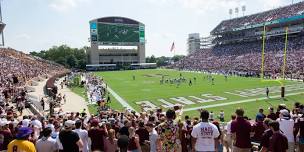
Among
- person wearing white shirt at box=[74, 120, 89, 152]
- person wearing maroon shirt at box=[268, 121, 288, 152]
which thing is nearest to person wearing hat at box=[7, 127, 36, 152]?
person wearing white shirt at box=[74, 120, 89, 152]

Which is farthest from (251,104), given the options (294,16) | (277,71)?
(294,16)

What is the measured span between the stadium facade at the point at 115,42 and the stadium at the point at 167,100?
328 mm

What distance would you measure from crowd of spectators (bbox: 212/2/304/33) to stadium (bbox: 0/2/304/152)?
45 centimetres

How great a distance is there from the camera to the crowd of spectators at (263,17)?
7485 cm

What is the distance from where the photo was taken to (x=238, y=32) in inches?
3620

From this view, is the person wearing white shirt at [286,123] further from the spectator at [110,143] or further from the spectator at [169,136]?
the spectator at [110,143]

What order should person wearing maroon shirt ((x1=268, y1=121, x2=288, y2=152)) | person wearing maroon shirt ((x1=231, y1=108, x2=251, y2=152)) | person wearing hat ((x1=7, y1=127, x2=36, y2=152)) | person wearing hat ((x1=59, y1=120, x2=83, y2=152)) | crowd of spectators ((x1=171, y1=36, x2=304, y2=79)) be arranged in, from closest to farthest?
person wearing hat ((x1=7, y1=127, x2=36, y2=152)) → person wearing maroon shirt ((x1=268, y1=121, x2=288, y2=152)) → person wearing hat ((x1=59, y1=120, x2=83, y2=152)) → person wearing maroon shirt ((x1=231, y1=108, x2=251, y2=152)) → crowd of spectators ((x1=171, y1=36, x2=304, y2=79))

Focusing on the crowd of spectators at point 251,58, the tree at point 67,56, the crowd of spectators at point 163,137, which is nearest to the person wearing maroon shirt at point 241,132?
the crowd of spectators at point 163,137

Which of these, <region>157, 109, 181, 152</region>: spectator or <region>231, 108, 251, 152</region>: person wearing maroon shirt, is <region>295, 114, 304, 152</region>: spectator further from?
<region>157, 109, 181, 152</region>: spectator

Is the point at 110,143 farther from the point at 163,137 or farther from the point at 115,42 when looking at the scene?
the point at 115,42

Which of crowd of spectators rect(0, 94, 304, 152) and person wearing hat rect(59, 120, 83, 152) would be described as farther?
person wearing hat rect(59, 120, 83, 152)

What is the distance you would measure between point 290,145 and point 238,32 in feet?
291

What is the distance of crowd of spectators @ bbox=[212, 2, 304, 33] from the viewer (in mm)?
74850

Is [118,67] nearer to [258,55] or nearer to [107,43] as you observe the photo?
[107,43]
